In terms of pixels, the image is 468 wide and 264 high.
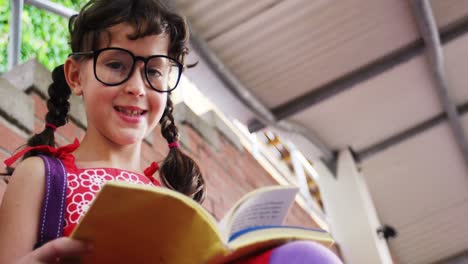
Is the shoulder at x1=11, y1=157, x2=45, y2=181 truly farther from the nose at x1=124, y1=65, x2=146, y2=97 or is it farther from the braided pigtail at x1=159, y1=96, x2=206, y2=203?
the braided pigtail at x1=159, y1=96, x2=206, y2=203

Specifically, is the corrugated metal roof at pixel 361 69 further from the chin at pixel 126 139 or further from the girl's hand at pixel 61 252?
the girl's hand at pixel 61 252

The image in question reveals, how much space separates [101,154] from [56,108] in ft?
0.62

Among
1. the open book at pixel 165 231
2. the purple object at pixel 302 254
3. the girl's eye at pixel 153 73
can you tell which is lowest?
the open book at pixel 165 231

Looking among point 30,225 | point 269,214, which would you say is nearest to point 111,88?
point 30,225

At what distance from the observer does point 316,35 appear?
120 inches

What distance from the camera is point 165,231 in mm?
803

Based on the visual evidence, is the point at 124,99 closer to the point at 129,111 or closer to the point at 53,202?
the point at 129,111

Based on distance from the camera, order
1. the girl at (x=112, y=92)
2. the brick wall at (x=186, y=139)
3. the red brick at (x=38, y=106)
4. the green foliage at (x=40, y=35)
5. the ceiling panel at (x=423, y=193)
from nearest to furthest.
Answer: the girl at (x=112, y=92) → the brick wall at (x=186, y=139) → the red brick at (x=38, y=106) → the green foliage at (x=40, y=35) → the ceiling panel at (x=423, y=193)

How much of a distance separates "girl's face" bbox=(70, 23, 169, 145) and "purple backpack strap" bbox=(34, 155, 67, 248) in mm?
121

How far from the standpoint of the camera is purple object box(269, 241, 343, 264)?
74cm

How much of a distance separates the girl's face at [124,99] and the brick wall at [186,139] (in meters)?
0.42

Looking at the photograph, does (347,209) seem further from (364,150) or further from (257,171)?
(257,171)

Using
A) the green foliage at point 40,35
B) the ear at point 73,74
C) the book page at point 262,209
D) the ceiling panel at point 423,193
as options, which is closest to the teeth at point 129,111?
the ear at point 73,74

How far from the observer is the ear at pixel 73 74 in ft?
4.07
